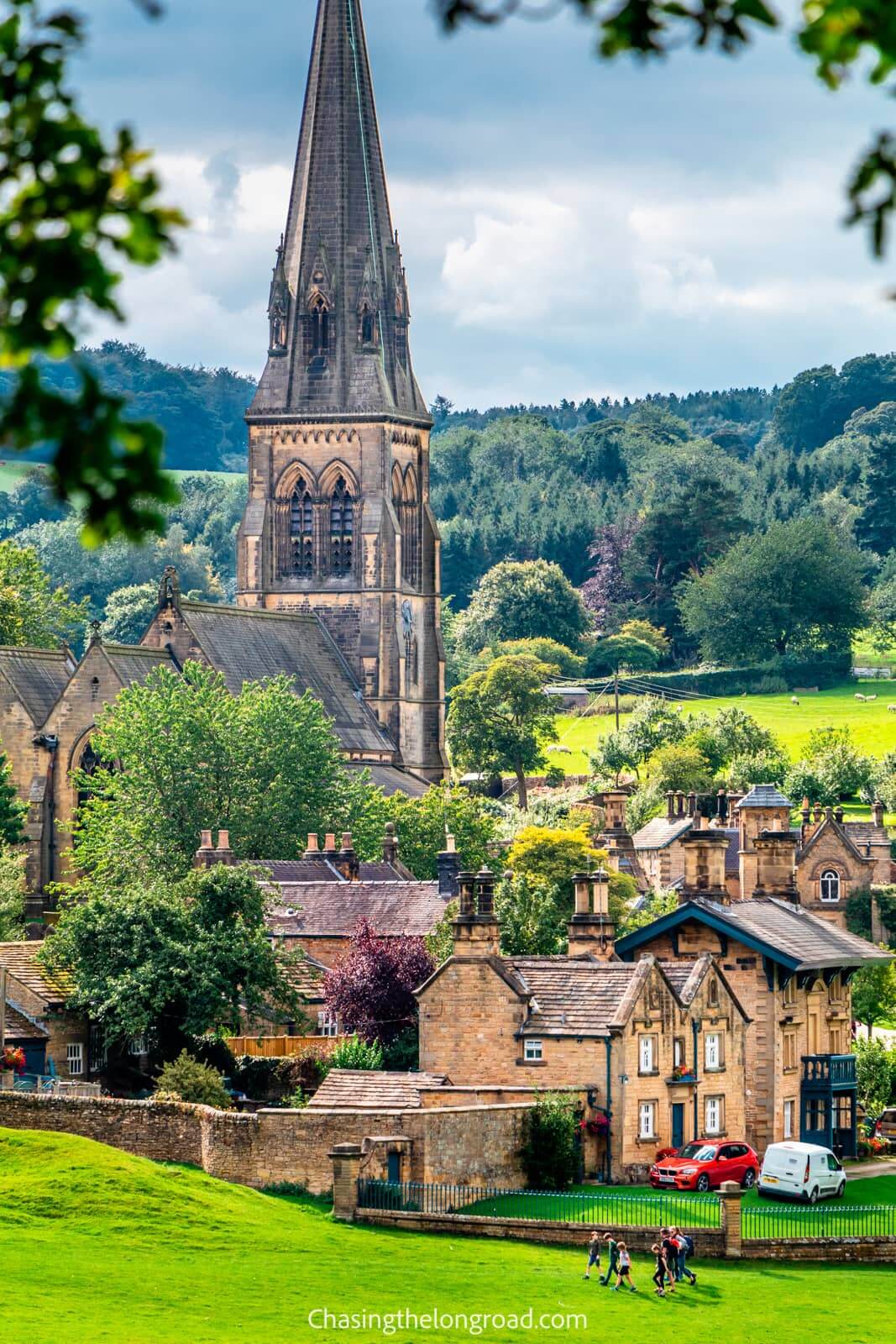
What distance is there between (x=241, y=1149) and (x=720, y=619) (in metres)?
126

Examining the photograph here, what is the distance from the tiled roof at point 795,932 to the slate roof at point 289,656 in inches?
2204

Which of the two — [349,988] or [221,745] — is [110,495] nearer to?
[349,988]

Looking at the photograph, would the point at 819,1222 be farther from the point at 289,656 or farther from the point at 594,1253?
the point at 289,656

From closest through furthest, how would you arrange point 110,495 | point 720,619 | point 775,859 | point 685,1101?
point 110,495
point 685,1101
point 775,859
point 720,619

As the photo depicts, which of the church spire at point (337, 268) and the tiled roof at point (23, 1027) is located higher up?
the church spire at point (337, 268)

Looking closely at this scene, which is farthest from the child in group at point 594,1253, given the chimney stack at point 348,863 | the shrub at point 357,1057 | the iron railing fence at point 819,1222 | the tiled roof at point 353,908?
the chimney stack at point 348,863

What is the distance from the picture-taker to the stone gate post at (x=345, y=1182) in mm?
45031

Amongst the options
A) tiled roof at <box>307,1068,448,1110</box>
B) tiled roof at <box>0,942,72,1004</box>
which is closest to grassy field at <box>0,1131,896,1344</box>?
tiled roof at <box>307,1068,448,1110</box>

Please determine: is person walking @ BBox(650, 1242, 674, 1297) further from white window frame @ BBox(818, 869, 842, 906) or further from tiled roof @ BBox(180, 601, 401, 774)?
tiled roof @ BBox(180, 601, 401, 774)

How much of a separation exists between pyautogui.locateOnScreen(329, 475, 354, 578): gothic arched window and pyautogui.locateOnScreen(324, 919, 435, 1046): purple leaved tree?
69095 mm

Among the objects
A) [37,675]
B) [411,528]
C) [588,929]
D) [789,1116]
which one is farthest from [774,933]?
[411,528]

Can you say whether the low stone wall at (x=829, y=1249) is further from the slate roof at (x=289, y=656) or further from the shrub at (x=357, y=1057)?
the slate roof at (x=289, y=656)

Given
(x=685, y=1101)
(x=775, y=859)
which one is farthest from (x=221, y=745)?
(x=685, y=1101)

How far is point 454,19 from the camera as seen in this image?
9.51 metres
